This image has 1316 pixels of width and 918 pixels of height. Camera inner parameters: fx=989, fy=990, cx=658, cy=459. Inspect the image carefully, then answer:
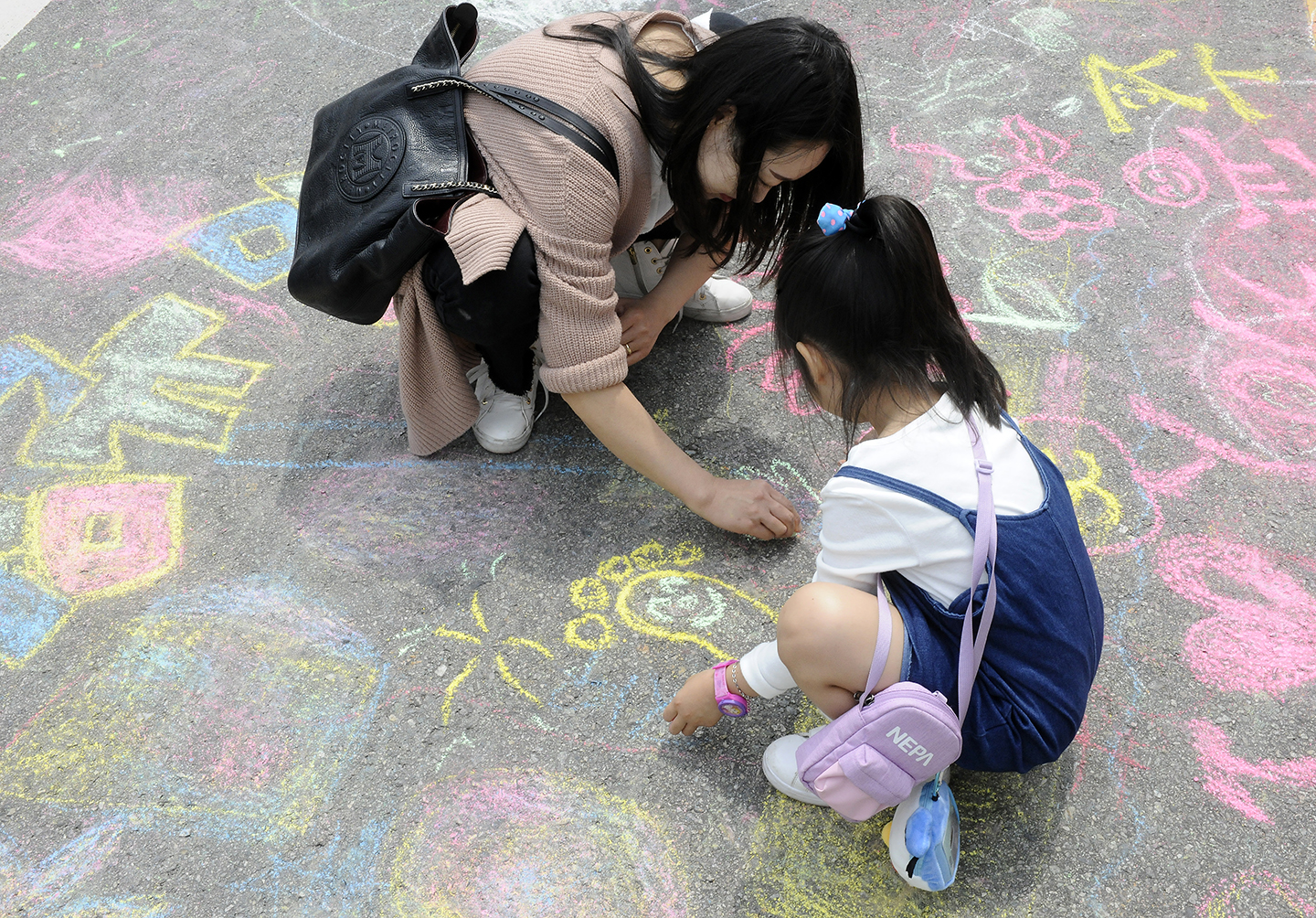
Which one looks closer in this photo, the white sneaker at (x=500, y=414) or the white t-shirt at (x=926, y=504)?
the white t-shirt at (x=926, y=504)

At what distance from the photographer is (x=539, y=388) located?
2309mm

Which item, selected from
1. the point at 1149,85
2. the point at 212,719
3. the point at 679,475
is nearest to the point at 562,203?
the point at 679,475

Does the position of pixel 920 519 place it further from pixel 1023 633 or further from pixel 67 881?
pixel 67 881

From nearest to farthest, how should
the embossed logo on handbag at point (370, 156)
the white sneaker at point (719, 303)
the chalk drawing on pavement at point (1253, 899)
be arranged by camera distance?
the chalk drawing on pavement at point (1253, 899)
the embossed logo on handbag at point (370, 156)
the white sneaker at point (719, 303)

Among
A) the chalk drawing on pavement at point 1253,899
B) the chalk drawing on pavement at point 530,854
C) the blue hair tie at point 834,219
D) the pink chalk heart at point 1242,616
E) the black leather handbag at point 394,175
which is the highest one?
the blue hair tie at point 834,219

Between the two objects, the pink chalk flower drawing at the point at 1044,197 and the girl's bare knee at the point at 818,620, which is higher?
the girl's bare knee at the point at 818,620

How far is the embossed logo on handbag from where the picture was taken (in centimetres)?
188

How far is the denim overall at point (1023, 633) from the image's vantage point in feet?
4.46

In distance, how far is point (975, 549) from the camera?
132 centimetres

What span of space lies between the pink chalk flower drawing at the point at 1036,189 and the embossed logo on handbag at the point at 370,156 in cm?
160

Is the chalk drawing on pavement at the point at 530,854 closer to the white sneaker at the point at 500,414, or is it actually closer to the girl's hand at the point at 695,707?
→ the girl's hand at the point at 695,707

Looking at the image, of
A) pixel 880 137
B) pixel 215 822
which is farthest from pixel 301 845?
pixel 880 137

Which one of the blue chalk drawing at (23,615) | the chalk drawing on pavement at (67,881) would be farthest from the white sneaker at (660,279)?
the chalk drawing on pavement at (67,881)

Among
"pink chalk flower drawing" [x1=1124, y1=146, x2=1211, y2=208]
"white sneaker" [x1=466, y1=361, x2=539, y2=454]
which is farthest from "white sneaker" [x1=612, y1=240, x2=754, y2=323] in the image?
"pink chalk flower drawing" [x1=1124, y1=146, x2=1211, y2=208]
